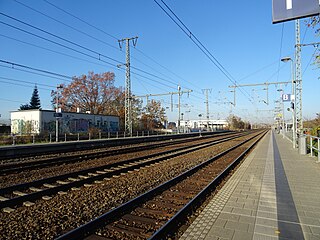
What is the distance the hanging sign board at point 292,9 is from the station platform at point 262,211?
380cm

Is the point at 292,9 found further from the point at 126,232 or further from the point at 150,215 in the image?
the point at 126,232

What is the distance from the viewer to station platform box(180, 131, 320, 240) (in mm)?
4047

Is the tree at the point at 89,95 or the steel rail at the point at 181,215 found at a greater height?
the tree at the point at 89,95

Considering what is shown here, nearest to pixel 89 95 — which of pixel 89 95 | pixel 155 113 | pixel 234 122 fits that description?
pixel 89 95

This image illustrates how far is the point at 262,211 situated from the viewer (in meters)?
5.08

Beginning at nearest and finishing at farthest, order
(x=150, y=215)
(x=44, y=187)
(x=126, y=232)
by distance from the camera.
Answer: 1. (x=126, y=232)
2. (x=150, y=215)
3. (x=44, y=187)

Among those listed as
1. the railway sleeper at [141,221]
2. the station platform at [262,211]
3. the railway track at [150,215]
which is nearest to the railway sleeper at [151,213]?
the railway track at [150,215]

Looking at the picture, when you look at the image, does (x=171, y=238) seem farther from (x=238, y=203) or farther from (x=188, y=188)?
(x=188, y=188)

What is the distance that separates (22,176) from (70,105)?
155 ft

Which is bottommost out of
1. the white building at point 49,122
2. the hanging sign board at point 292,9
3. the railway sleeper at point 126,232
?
the railway sleeper at point 126,232

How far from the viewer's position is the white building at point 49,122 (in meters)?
30.9

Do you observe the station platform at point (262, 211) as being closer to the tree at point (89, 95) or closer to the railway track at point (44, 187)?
the railway track at point (44, 187)

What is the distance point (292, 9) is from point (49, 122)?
33.6 m

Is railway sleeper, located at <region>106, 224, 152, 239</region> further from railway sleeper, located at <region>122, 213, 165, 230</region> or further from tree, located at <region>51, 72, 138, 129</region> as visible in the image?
tree, located at <region>51, 72, 138, 129</region>
